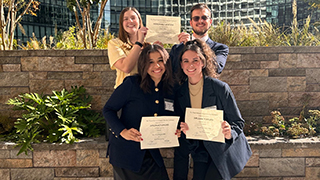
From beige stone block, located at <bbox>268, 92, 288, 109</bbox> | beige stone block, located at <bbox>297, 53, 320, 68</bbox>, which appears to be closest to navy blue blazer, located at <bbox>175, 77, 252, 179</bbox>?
beige stone block, located at <bbox>268, 92, 288, 109</bbox>

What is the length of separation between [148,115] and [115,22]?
28800mm

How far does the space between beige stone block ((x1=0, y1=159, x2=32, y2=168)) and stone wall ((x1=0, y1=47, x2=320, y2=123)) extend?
87 centimetres

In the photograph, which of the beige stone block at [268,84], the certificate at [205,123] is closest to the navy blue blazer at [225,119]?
the certificate at [205,123]

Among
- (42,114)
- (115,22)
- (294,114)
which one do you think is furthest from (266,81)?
(115,22)

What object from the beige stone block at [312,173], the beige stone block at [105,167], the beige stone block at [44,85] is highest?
the beige stone block at [44,85]

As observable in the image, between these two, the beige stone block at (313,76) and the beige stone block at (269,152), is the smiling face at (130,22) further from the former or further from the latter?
the beige stone block at (313,76)

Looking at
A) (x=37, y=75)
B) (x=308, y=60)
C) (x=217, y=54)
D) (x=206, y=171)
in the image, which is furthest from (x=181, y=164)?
(x=308, y=60)

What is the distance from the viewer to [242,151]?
7.25 ft

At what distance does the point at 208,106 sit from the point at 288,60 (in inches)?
92.5

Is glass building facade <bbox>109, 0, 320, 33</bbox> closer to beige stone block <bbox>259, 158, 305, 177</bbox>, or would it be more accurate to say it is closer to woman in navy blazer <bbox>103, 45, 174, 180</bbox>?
beige stone block <bbox>259, 158, 305, 177</bbox>

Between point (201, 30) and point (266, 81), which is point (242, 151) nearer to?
point (201, 30)

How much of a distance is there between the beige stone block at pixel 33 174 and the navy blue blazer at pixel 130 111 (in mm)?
1450

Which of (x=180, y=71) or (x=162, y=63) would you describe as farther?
(x=180, y=71)

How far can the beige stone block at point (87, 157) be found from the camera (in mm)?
3180
